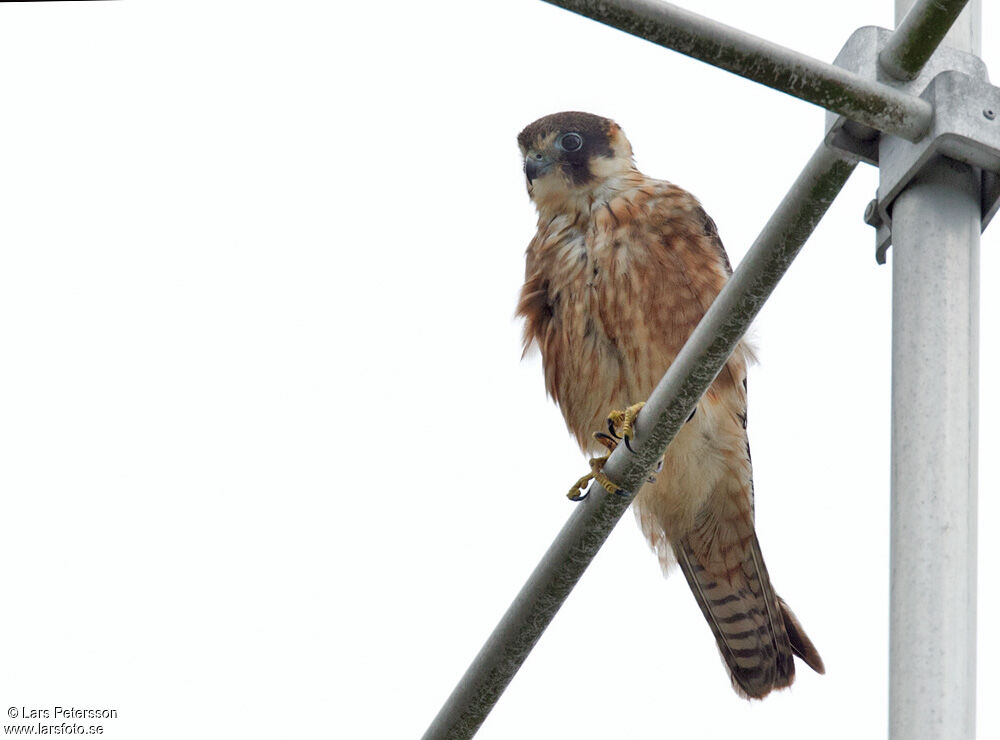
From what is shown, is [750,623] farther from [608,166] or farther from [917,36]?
[917,36]

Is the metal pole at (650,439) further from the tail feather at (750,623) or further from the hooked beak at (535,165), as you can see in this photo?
the hooked beak at (535,165)

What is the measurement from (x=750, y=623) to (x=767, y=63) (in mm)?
3343

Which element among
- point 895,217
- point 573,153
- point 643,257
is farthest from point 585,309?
point 895,217

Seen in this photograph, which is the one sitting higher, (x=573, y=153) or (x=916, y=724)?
(x=573, y=153)

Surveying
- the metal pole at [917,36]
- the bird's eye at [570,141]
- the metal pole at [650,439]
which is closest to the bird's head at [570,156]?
the bird's eye at [570,141]

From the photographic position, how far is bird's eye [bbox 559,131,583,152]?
539cm

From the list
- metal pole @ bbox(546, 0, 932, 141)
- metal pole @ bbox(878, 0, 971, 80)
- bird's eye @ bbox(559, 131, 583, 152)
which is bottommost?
metal pole @ bbox(546, 0, 932, 141)

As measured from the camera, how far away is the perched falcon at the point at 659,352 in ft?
15.0

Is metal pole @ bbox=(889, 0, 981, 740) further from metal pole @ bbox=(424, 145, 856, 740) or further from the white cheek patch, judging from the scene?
the white cheek patch

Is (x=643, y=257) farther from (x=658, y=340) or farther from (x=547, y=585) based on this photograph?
(x=547, y=585)

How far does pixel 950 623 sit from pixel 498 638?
1096mm

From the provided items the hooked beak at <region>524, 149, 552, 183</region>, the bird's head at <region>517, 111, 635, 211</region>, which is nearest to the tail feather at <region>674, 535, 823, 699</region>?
the bird's head at <region>517, 111, 635, 211</region>

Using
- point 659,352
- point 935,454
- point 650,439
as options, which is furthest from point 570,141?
point 935,454

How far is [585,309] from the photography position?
184 inches
